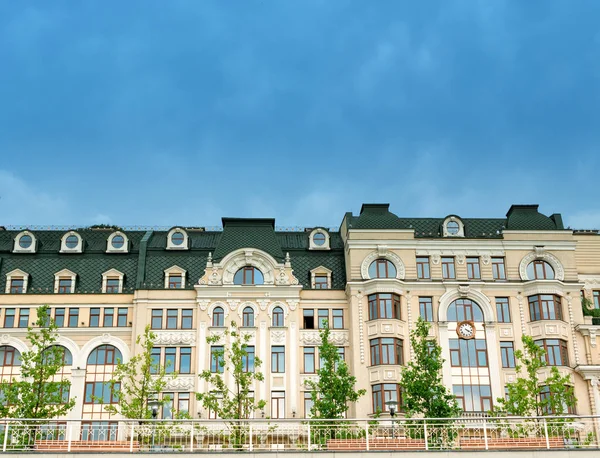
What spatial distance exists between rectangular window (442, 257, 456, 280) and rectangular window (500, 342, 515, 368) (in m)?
5.16

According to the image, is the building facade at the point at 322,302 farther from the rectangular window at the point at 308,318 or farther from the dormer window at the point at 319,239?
the dormer window at the point at 319,239

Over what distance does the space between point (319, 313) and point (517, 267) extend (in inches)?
501

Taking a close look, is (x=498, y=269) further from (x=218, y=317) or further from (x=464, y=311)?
(x=218, y=317)

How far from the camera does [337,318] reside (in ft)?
172

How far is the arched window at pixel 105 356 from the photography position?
167 feet

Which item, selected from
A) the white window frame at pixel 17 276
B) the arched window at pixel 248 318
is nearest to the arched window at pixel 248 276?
the arched window at pixel 248 318

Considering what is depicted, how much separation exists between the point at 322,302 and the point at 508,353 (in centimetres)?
1171

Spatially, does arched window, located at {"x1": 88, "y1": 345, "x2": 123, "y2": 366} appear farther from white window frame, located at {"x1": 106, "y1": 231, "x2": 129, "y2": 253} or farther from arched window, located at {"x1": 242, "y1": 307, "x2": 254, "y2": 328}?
arched window, located at {"x1": 242, "y1": 307, "x2": 254, "y2": 328}

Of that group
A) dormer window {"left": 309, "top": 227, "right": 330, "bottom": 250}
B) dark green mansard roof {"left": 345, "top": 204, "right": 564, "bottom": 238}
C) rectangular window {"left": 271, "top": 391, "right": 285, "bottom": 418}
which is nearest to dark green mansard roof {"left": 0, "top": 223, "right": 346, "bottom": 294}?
dormer window {"left": 309, "top": 227, "right": 330, "bottom": 250}

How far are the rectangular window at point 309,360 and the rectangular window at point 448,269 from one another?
949cm

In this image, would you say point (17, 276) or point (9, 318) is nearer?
point (9, 318)

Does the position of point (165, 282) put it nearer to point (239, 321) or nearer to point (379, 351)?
point (239, 321)

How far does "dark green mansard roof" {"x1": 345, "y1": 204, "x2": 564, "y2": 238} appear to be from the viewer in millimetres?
53312

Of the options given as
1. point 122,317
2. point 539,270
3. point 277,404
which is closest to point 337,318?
point 277,404
